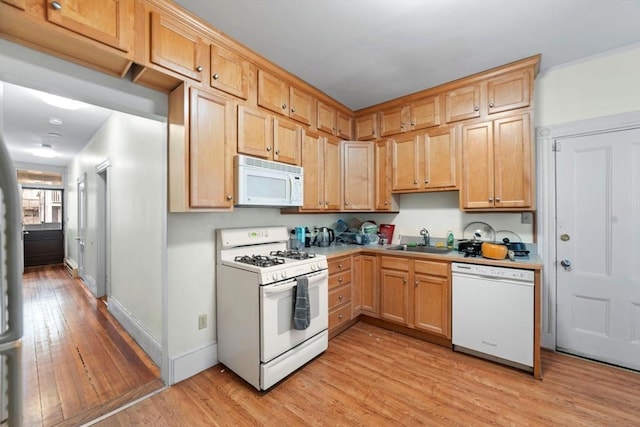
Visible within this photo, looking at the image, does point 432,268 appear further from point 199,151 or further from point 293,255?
point 199,151

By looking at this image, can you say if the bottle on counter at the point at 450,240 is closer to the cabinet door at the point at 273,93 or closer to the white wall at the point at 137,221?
the cabinet door at the point at 273,93

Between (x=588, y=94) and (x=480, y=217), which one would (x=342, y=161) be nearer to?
(x=480, y=217)

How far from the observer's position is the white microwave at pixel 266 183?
7.43 feet

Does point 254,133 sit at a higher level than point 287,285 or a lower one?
higher

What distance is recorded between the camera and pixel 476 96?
2816mm

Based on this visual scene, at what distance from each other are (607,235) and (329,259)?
2.54m

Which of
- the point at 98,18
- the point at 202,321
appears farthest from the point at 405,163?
the point at 98,18

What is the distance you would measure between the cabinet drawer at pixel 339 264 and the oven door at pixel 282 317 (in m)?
0.36

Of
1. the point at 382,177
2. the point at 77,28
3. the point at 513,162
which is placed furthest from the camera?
the point at 382,177

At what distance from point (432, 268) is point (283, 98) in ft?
7.48

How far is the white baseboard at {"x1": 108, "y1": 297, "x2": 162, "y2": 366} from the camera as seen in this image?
2473 millimetres

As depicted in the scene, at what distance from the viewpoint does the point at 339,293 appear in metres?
2.99

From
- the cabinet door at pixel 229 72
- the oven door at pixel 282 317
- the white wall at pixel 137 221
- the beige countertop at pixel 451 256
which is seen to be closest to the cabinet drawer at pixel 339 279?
the beige countertop at pixel 451 256

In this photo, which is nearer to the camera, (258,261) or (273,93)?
(258,261)
